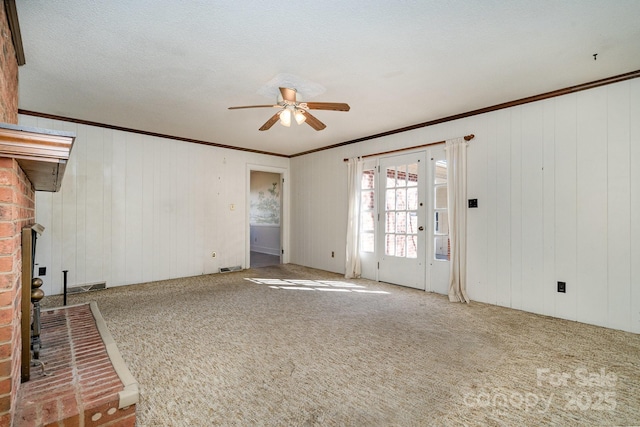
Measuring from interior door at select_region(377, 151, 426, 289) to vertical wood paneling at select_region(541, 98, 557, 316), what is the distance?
4.77ft

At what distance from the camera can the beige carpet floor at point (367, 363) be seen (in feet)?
5.74

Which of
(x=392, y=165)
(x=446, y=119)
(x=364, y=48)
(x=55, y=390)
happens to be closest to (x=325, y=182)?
(x=392, y=165)

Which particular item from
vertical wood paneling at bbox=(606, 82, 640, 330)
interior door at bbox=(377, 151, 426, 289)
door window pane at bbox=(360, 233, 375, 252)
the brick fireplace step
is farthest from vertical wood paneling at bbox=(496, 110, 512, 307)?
the brick fireplace step

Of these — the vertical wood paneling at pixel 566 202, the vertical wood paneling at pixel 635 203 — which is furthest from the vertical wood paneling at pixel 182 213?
the vertical wood paneling at pixel 635 203

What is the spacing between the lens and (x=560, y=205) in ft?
10.9

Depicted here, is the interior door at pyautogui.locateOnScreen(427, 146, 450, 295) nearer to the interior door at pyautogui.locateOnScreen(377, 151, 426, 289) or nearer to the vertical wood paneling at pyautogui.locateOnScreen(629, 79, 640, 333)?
the interior door at pyautogui.locateOnScreen(377, 151, 426, 289)

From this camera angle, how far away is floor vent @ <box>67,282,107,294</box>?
4266 mm

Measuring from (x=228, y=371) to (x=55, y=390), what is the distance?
3.18 feet

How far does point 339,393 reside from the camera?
1939 mm

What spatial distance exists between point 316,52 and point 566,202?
3032 millimetres

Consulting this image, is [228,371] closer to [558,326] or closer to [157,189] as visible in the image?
[558,326]

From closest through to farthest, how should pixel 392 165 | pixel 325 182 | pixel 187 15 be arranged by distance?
pixel 187 15 → pixel 392 165 → pixel 325 182

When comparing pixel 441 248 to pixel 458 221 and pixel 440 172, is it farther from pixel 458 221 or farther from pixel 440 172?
pixel 440 172

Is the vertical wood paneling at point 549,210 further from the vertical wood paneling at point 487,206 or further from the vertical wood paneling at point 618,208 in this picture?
the vertical wood paneling at point 618,208
